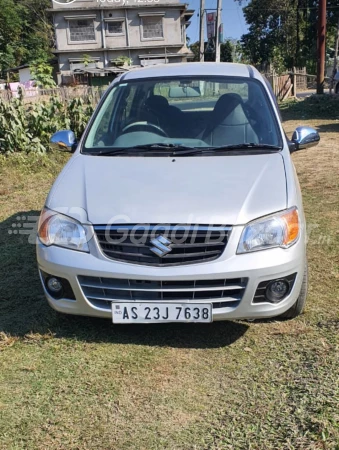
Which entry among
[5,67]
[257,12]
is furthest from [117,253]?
[257,12]

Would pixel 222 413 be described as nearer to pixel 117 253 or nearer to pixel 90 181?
pixel 117 253

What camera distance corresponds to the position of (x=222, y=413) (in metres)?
2.46

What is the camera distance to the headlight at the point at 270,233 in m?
2.75

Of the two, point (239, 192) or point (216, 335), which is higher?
point (239, 192)

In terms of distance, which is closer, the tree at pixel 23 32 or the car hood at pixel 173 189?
the car hood at pixel 173 189

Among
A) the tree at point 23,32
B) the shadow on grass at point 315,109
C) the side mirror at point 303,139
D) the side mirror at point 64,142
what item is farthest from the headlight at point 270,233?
the tree at point 23,32

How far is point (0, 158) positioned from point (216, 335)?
6134mm

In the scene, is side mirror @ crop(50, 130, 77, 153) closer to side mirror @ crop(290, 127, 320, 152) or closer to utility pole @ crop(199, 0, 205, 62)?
side mirror @ crop(290, 127, 320, 152)

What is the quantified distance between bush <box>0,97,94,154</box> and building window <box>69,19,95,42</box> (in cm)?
3773

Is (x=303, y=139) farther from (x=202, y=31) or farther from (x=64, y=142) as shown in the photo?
(x=202, y=31)

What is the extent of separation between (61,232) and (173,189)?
2.47 feet

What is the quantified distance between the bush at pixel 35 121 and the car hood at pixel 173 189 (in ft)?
17.4

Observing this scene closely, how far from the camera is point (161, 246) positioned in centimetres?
272

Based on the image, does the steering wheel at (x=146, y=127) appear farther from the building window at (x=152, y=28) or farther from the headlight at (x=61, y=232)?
the building window at (x=152, y=28)
